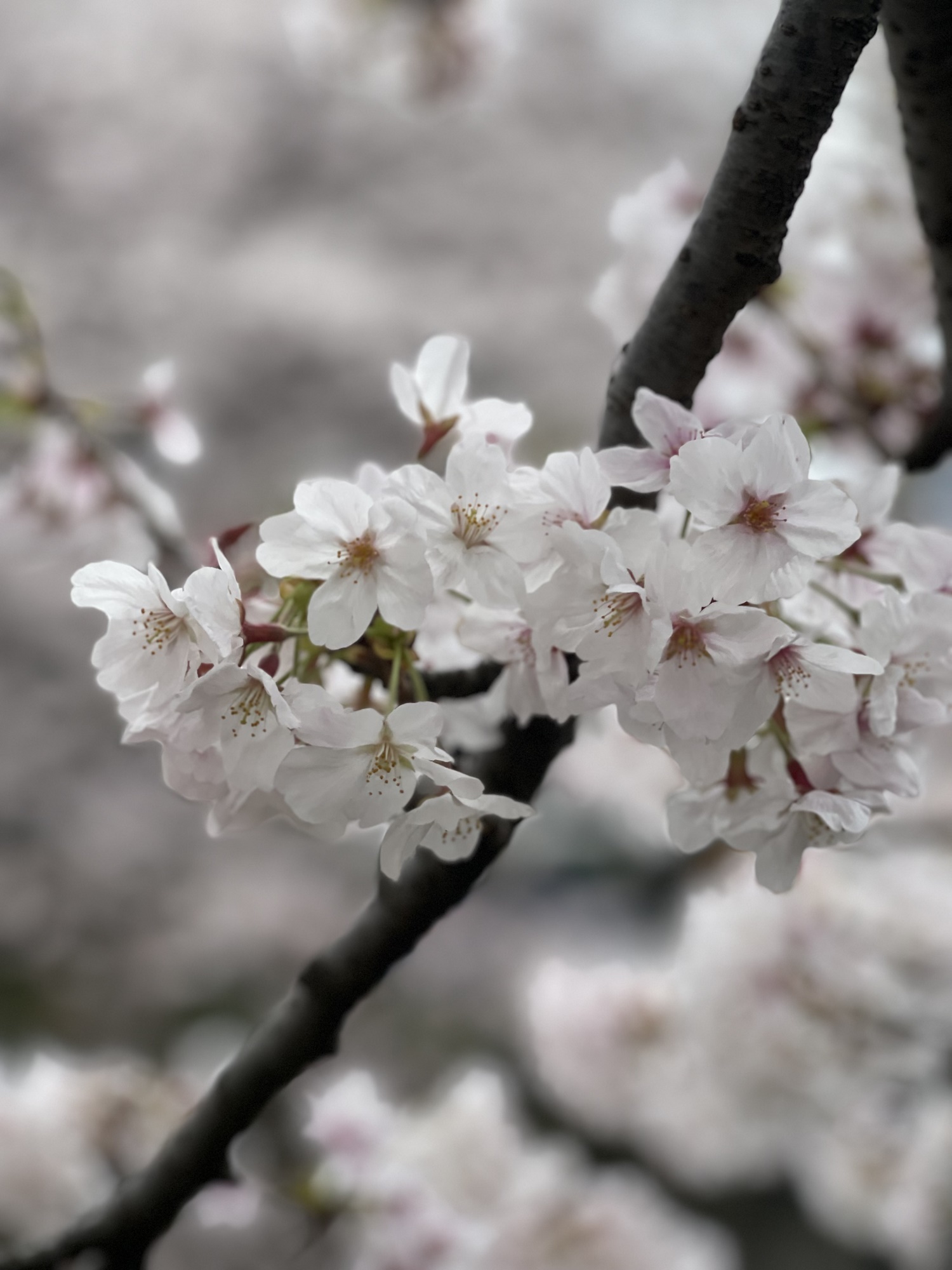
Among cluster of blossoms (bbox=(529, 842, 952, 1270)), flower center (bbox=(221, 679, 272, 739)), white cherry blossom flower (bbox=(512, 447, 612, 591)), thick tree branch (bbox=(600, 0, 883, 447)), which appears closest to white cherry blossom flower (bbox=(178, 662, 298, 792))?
flower center (bbox=(221, 679, 272, 739))

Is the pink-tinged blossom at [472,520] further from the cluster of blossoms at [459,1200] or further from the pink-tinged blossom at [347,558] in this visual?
the cluster of blossoms at [459,1200]

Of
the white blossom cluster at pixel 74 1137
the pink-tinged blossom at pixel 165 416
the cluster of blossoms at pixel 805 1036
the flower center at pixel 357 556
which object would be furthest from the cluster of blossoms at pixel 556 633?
the white blossom cluster at pixel 74 1137

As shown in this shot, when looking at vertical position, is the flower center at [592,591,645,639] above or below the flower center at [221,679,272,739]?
above

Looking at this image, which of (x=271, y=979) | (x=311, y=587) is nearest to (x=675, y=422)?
(x=311, y=587)

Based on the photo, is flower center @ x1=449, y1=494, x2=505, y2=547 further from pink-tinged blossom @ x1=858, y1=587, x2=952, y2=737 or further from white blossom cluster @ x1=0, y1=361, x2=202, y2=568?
white blossom cluster @ x1=0, y1=361, x2=202, y2=568

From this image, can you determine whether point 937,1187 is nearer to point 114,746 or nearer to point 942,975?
point 942,975

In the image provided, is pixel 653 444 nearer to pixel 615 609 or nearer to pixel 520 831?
pixel 615 609

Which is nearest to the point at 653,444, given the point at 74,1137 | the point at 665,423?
the point at 665,423
